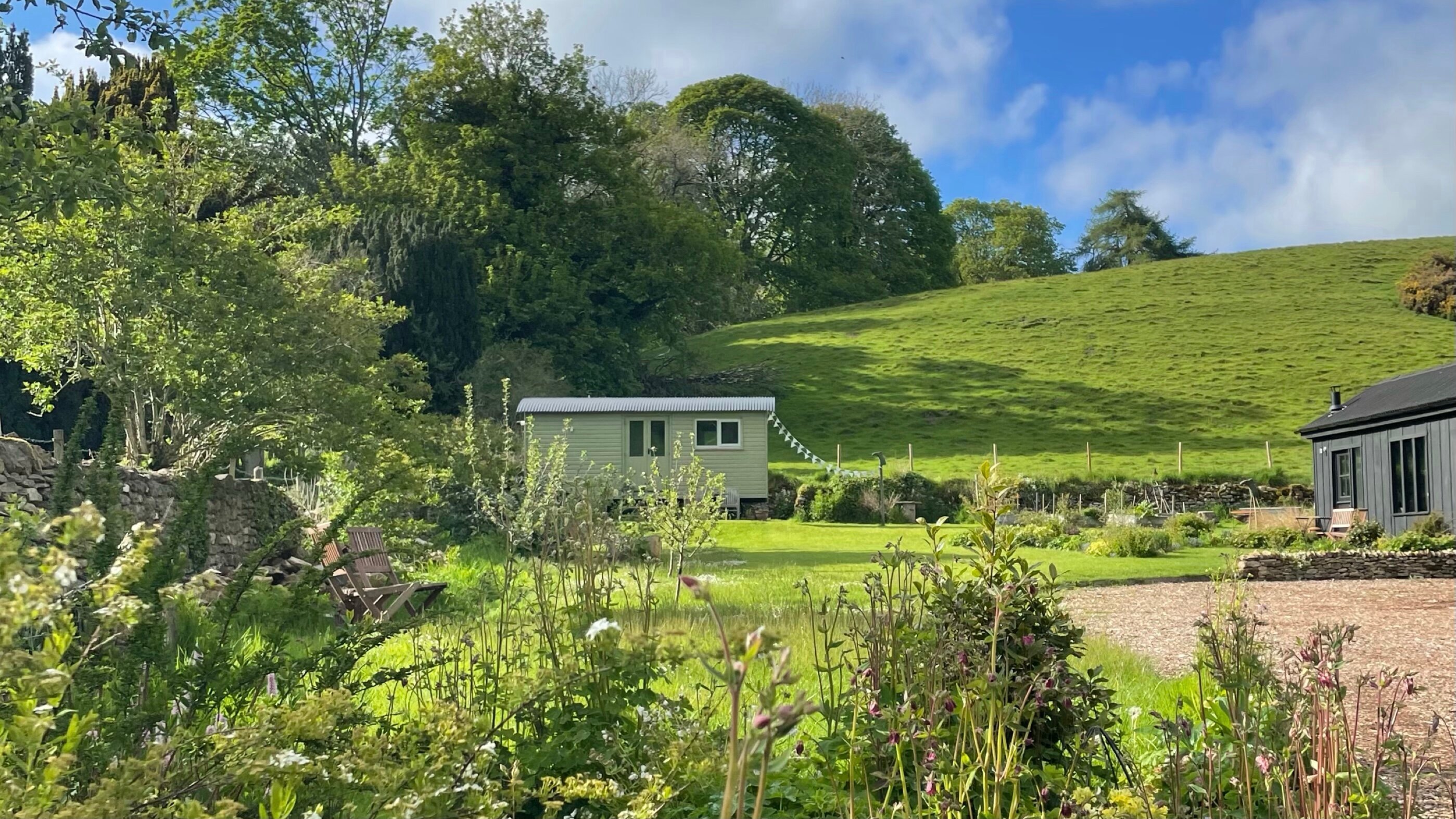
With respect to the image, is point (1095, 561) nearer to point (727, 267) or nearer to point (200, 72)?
point (727, 267)

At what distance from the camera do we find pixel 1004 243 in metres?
60.7

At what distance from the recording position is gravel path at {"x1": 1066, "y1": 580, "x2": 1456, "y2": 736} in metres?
6.76

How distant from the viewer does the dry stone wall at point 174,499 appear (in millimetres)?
7438

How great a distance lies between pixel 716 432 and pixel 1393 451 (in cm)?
1449

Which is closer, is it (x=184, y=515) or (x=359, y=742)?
(x=359, y=742)

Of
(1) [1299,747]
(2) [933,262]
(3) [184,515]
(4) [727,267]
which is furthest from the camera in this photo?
(2) [933,262]

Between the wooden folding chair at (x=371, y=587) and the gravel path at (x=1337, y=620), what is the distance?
4.95m

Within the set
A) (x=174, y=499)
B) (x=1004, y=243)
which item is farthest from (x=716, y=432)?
(x=1004, y=243)

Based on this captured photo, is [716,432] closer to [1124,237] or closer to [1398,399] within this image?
[1398,399]

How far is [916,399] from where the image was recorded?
38.7 metres

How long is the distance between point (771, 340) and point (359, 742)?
138ft

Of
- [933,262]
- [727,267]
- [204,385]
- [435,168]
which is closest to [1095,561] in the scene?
[204,385]

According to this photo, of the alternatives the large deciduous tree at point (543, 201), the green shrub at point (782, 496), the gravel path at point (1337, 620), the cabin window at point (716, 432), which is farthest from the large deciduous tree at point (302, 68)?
the gravel path at point (1337, 620)

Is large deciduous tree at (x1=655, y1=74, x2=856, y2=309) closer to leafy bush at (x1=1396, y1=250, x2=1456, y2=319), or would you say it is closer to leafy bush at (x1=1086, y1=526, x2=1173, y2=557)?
leafy bush at (x1=1396, y1=250, x2=1456, y2=319)
